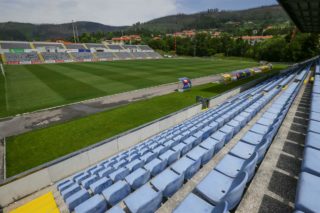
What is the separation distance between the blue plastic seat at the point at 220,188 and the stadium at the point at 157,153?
0.03 meters

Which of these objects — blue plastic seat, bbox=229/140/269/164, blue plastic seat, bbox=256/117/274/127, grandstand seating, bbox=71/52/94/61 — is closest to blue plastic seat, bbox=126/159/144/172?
blue plastic seat, bbox=229/140/269/164

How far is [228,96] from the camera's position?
1741 centimetres

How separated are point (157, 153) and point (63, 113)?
1181cm

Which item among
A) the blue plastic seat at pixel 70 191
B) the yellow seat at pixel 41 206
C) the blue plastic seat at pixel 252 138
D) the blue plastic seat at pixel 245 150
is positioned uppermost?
the blue plastic seat at pixel 252 138

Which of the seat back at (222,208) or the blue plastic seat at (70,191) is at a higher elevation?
the seat back at (222,208)

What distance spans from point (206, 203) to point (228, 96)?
1537 centimetres

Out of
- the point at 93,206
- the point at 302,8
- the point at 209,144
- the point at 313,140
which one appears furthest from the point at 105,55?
the point at 313,140

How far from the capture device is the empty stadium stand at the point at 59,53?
49219 mm

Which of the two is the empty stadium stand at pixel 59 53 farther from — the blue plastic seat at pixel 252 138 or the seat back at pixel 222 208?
the seat back at pixel 222 208

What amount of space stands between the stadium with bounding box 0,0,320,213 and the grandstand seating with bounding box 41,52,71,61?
3780 centimetres

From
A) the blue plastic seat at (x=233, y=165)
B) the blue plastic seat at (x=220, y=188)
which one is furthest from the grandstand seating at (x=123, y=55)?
the blue plastic seat at (x=220, y=188)

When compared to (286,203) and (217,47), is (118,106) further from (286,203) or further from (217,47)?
(217,47)

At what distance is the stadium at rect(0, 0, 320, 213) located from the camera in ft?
13.4

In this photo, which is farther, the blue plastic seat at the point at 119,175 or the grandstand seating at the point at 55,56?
the grandstand seating at the point at 55,56
